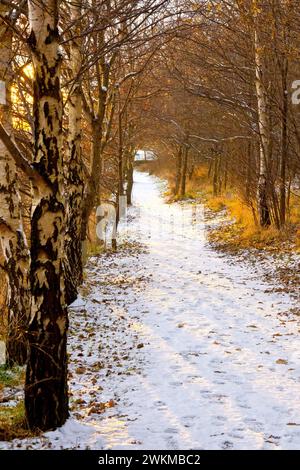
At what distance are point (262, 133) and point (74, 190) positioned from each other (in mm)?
6516

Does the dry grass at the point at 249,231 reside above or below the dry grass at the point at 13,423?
above

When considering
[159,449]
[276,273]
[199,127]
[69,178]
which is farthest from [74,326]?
[199,127]

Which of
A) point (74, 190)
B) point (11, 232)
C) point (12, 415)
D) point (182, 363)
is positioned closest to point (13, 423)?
point (12, 415)

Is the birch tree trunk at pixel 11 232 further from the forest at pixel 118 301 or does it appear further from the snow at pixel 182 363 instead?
the snow at pixel 182 363

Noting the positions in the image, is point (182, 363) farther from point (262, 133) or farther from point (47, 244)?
point (262, 133)

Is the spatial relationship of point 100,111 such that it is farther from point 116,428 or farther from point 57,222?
point 116,428

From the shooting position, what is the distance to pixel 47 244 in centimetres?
392

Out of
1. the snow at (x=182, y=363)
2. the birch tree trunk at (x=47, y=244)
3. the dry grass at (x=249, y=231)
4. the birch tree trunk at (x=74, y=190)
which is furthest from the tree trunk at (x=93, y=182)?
the birch tree trunk at (x=47, y=244)

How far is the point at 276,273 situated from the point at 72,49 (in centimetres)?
636

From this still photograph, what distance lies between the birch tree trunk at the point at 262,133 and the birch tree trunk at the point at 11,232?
25.7ft

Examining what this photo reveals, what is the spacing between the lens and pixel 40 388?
13.5 ft

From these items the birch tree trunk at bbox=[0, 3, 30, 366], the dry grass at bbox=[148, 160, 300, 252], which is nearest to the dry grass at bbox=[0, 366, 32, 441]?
the birch tree trunk at bbox=[0, 3, 30, 366]

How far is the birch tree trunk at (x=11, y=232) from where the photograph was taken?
538cm

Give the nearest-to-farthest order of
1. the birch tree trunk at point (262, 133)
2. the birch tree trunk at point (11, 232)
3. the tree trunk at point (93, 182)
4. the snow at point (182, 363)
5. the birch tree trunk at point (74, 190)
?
the snow at point (182, 363) → the birch tree trunk at point (11, 232) → the birch tree trunk at point (74, 190) → the tree trunk at point (93, 182) → the birch tree trunk at point (262, 133)
